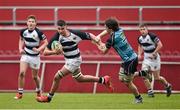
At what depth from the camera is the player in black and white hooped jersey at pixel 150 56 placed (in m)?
20.9

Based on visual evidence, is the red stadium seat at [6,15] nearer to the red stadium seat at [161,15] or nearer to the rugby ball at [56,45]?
the red stadium seat at [161,15]

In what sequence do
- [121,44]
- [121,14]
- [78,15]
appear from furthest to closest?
1. [78,15]
2. [121,14]
3. [121,44]

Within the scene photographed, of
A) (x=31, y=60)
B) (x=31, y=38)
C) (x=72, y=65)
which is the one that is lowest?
(x=31, y=60)

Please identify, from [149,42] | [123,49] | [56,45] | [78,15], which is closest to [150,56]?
[149,42]

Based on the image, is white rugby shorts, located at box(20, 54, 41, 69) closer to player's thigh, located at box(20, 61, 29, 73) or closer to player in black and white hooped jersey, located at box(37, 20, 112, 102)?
player's thigh, located at box(20, 61, 29, 73)

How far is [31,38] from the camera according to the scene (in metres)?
19.9

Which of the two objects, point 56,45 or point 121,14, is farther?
point 121,14

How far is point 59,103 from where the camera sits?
18.0 metres

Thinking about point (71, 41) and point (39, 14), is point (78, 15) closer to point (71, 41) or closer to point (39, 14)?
point (39, 14)

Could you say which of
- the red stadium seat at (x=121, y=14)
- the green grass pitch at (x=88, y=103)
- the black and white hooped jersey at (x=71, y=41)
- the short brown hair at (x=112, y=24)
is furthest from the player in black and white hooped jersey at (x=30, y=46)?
the red stadium seat at (x=121, y=14)

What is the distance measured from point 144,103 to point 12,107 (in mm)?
3510

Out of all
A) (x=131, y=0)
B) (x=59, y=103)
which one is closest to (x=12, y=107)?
(x=59, y=103)

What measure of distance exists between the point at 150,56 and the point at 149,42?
0.56 meters

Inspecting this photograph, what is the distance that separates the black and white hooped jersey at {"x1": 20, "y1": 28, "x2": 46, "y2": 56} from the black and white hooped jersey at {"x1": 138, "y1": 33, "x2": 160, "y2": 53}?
3150mm
